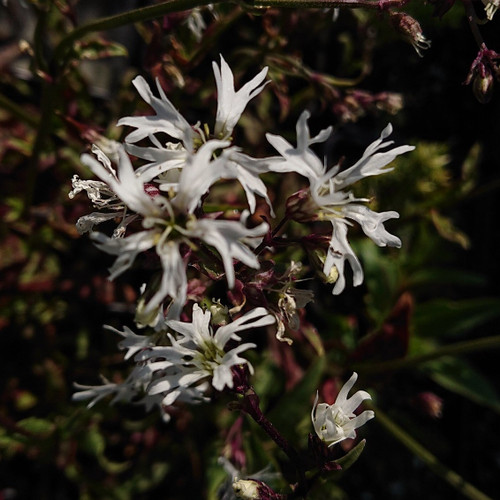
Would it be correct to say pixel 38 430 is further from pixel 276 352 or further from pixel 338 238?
pixel 338 238

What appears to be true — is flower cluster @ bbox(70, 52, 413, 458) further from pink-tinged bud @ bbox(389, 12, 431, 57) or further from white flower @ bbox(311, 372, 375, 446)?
pink-tinged bud @ bbox(389, 12, 431, 57)

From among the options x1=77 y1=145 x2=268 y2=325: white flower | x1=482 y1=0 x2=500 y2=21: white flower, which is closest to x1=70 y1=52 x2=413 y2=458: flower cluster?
x1=77 y1=145 x2=268 y2=325: white flower

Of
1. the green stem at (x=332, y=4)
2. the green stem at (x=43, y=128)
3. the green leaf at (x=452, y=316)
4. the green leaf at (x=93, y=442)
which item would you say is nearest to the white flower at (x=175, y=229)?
the green stem at (x=332, y=4)

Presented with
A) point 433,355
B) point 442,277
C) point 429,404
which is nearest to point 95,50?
point 433,355

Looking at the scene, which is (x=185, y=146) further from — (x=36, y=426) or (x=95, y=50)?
(x=36, y=426)

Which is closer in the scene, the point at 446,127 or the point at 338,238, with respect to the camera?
the point at 338,238

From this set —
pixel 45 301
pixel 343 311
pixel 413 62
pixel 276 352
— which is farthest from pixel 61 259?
pixel 413 62

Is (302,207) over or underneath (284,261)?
over
